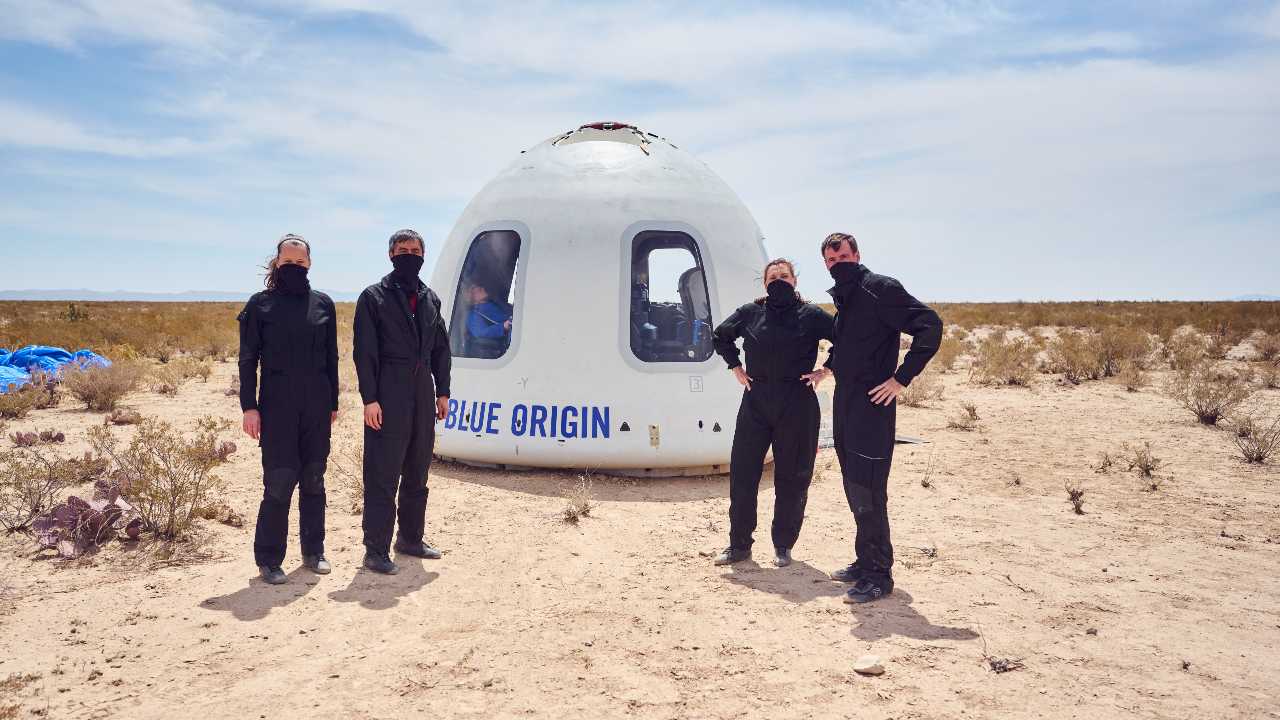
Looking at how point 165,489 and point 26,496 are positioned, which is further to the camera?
point 26,496

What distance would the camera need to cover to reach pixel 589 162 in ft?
26.0

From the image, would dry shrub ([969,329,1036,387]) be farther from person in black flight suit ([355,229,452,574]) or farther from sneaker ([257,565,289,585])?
sneaker ([257,565,289,585])

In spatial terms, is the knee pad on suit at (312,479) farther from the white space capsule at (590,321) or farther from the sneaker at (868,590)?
the sneaker at (868,590)

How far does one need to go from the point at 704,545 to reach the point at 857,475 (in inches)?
61.7

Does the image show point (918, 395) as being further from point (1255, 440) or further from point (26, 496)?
point (26, 496)

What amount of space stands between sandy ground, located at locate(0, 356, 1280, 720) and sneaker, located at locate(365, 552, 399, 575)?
74 millimetres

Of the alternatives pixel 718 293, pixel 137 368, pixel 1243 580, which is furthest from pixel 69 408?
pixel 1243 580

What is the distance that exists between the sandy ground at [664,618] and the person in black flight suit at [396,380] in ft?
→ 1.53

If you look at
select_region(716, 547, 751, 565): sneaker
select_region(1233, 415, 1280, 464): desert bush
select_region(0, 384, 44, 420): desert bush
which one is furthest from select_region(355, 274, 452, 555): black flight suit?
select_region(0, 384, 44, 420): desert bush

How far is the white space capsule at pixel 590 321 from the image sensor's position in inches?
285

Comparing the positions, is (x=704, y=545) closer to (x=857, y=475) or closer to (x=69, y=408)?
(x=857, y=475)

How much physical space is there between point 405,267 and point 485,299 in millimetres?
2985

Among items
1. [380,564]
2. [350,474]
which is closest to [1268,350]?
[350,474]

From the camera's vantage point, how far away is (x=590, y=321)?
7.32 metres
